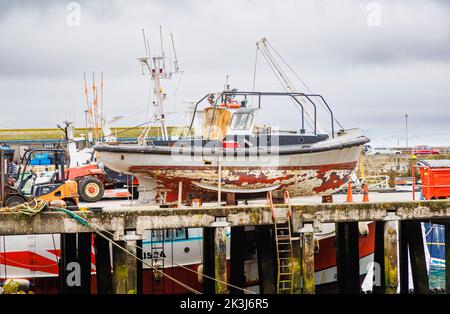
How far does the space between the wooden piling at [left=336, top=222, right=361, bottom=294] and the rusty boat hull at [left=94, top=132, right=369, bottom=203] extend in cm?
204

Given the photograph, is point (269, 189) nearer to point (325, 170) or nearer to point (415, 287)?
point (325, 170)

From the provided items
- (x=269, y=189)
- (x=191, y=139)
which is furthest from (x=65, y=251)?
(x=269, y=189)

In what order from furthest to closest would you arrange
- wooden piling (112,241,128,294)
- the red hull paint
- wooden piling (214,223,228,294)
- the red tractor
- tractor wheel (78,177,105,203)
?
1. the red tractor
2. tractor wheel (78,177,105,203)
3. the red hull paint
4. wooden piling (214,223,228,294)
5. wooden piling (112,241,128,294)

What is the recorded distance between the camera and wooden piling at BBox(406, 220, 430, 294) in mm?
15195

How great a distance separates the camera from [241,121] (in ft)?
56.4

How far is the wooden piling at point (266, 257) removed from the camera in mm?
14219

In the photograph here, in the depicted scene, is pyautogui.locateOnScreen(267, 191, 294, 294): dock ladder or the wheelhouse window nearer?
pyautogui.locateOnScreen(267, 191, 294, 294): dock ladder

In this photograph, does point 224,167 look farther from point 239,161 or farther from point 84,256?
point 84,256

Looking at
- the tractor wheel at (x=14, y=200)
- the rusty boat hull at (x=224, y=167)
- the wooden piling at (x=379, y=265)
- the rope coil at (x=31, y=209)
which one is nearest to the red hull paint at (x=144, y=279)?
the tractor wheel at (x=14, y=200)

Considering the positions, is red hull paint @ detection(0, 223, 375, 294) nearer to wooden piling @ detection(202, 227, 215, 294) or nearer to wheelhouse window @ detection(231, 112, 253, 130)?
wooden piling @ detection(202, 227, 215, 294)

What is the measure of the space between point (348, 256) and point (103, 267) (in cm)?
577

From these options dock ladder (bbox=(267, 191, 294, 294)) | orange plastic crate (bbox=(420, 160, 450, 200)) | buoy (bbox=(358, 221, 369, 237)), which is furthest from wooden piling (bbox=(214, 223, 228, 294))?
orange plastic crate (bbox=(420, 160, 450, 200))

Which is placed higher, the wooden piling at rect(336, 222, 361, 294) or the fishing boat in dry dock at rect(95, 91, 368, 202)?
the fishing boat in dry dock at rect(95, 91, 368, 202)

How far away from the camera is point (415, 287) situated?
15352 millimetres
